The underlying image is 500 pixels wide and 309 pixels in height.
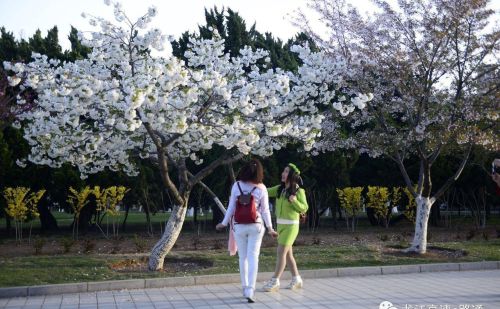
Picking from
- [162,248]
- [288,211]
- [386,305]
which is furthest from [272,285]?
[162,248]

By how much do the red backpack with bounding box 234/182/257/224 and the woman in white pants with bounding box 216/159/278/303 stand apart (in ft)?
0.15

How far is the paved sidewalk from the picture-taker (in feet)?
26.3

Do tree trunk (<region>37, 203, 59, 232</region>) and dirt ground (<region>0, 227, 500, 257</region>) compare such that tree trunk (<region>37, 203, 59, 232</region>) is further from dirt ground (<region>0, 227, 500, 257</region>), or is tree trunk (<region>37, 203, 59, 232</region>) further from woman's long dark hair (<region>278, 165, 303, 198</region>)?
woman's long dark hair (<region>278, 165, 303, 198</region>)

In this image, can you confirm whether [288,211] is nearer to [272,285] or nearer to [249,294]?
[272,285]

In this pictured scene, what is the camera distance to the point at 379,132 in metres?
14.0

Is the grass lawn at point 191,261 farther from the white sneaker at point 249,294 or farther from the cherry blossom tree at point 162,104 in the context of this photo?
the white sneaker at point 249,294

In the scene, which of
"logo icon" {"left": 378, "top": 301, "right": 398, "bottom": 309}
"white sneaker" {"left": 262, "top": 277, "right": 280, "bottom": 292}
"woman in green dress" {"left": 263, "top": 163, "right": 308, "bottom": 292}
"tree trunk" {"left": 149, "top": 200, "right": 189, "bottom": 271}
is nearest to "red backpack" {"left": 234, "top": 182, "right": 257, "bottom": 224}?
"woman in green dress" {"left": 263, "top": 163, "right": 308, "bottom": 292}

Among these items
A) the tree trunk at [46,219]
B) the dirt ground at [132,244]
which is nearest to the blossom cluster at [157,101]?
the dirt ground at [132,244]

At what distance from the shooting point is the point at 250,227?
26.9 ft

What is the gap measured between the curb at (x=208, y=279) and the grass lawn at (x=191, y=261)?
43cm

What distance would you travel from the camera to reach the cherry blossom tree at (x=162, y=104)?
10141 millimetres

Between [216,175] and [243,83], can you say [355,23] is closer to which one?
[243,83]

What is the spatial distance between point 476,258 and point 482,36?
474cm

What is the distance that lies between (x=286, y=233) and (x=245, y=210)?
1.01 m
